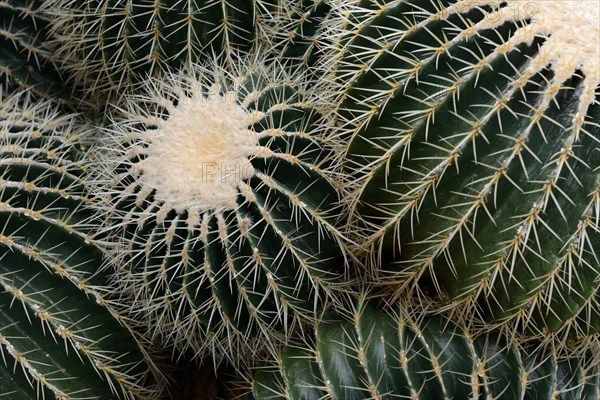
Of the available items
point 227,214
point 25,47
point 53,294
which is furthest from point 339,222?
point 25,47

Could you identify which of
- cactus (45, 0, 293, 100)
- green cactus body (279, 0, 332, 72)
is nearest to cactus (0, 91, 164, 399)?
cactus (45, 0, 293, 100)

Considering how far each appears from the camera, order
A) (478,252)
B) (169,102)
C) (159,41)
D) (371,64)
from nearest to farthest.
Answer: (478,252) → (371,64) → (169,102) → (159,41)

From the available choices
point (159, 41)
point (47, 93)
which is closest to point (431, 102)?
point (159, 41)

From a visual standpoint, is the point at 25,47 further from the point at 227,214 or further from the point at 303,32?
the point at 227,214

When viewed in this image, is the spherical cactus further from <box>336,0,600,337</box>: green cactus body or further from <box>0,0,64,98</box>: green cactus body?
<box>0,0,64,98</box>: green cactus body

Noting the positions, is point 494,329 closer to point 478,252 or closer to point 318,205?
point 478,252

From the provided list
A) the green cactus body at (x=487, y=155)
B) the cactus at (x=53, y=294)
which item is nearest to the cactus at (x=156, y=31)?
the cactus at (x=53, y=294)
